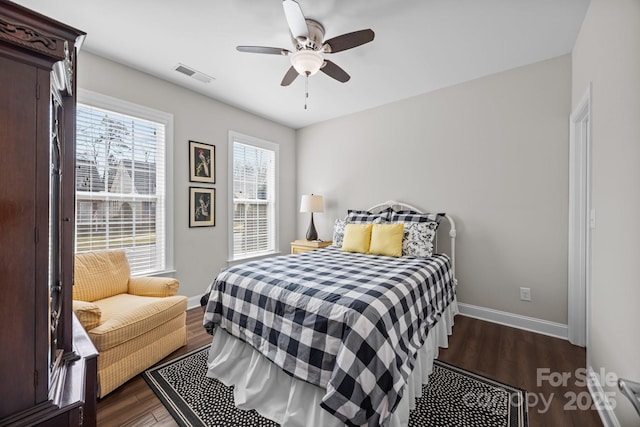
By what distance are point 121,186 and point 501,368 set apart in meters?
3.84

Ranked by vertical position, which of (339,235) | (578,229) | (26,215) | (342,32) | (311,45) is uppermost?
(342,32)

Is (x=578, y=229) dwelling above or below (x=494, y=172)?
below

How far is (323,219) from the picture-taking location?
4.50m

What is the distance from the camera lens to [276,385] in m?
1.70

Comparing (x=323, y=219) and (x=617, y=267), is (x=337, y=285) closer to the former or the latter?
(x=617, y=267)

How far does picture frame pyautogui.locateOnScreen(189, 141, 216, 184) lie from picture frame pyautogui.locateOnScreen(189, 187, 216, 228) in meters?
0.14

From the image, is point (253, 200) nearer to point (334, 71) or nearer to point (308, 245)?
point (308, 245)

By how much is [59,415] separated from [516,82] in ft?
13.3

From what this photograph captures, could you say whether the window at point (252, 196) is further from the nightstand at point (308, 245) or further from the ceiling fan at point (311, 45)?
the ceiling fan at point (311, 45)

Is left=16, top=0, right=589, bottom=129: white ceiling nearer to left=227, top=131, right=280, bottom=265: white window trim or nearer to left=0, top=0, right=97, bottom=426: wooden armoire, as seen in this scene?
left=227, top=131, right=280, bottom=265: white window trim

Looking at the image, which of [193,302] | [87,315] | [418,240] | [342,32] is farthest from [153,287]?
[342,32]

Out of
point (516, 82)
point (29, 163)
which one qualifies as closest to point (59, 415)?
point (29, 163)

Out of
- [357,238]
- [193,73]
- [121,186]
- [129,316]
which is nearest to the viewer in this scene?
[129,316]

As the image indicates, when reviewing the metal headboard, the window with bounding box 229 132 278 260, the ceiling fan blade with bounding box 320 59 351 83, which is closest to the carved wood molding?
the ceiling fan blade with bounding box 320 59 351 83
